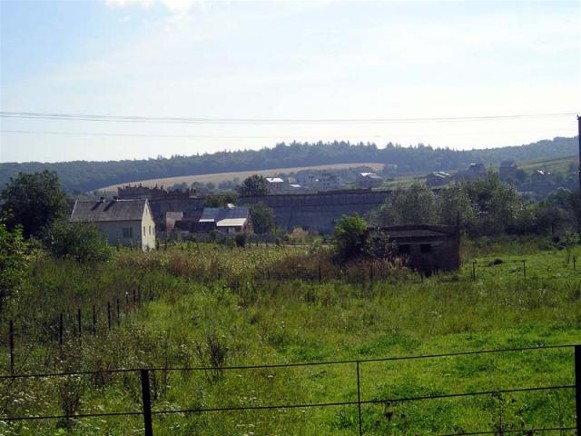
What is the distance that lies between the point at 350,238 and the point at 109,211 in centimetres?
2760

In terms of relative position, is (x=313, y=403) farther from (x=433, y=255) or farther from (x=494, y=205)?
(x=494, y=205)

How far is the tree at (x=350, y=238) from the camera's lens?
1282 inches

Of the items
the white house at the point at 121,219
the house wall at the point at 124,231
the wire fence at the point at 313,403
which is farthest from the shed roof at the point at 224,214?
the wire fence at the point at 313,403

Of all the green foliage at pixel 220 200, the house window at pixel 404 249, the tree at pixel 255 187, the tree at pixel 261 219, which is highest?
the tree at pixel 255 187

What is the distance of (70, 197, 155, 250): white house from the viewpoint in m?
54.0

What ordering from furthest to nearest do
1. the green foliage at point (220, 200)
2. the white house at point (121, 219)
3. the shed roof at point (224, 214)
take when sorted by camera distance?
1. the green foliage at point (220, 200)
2. the shed roof at point (224, 214)
3. the white house at point (121, 219)

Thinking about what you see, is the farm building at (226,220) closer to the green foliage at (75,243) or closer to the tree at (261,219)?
the tree at (261,219)

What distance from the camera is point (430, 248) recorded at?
3297 cm

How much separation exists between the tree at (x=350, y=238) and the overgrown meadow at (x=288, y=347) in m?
4.14

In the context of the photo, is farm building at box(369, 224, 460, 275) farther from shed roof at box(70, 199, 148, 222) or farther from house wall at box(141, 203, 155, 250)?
shed roof at box(70, 199, 148, 222)

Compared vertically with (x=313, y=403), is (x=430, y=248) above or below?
below

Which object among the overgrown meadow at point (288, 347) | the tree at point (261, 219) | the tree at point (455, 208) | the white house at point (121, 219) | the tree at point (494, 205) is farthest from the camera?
the tree at point (261, 219)

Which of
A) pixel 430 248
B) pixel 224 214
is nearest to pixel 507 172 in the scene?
pixel 224 214

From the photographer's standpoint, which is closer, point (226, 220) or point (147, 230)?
point (147, 230)
